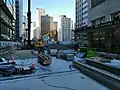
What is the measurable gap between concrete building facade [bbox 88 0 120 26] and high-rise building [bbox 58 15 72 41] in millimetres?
60076

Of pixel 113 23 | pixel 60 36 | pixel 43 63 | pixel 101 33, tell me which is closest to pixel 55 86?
pixel 43 63

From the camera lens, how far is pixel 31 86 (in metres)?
7.94

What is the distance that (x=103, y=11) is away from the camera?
37.6 m

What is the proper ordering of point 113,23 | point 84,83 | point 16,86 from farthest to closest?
point 113,23 < point 84,83 < point 16,86

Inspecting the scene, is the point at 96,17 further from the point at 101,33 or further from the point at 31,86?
the point at 31,86

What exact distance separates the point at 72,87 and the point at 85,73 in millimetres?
2536

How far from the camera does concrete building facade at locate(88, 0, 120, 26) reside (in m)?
33.1

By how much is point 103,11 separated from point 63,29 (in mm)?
70767

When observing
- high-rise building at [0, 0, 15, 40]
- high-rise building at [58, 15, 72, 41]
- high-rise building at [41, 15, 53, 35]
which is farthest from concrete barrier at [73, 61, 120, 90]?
high-rise building at [58, 15, 72, 41]

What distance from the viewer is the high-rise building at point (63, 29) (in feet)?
342

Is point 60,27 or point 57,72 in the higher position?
point 60,27

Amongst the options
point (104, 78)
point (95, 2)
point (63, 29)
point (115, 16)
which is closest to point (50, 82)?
point (104, 78)

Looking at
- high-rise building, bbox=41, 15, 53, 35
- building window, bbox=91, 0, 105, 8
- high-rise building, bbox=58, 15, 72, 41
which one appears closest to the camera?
building window, bbox=91, 0, 105, 8

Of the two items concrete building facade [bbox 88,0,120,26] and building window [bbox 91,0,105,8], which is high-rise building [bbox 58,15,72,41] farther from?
building window [bbox 91,0,105,8]
